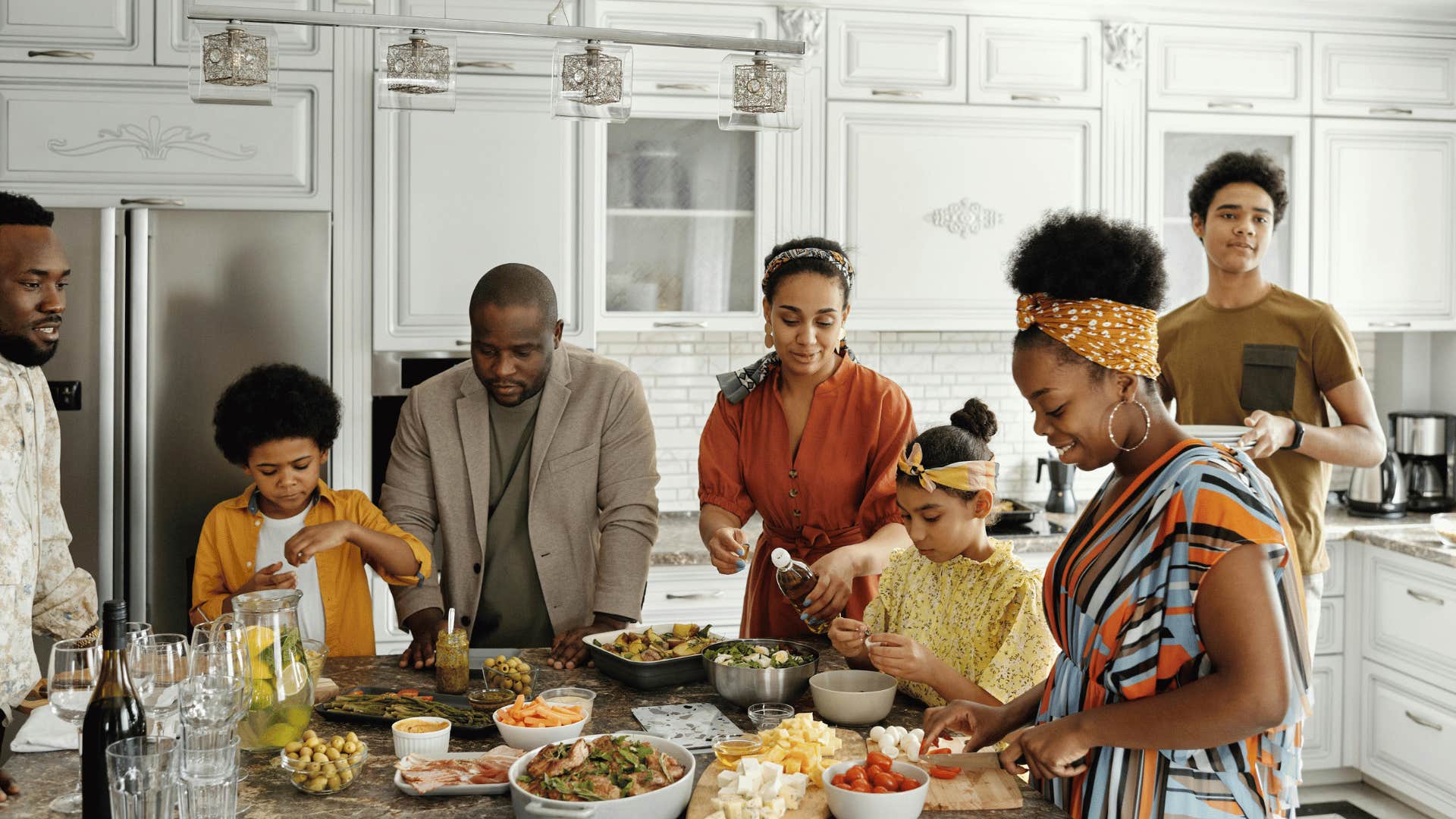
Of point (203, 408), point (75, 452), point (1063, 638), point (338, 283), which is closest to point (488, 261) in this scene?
point (338, 283)

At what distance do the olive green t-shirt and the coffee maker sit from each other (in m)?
1.46

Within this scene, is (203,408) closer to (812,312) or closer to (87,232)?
(87,232)

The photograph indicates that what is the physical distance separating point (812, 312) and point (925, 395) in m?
2.19

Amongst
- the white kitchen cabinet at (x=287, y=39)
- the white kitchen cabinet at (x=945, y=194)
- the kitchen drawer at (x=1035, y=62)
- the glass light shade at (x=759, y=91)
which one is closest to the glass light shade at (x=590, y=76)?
the glass light shade at (x=759, y=91)

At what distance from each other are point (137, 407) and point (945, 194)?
260cm

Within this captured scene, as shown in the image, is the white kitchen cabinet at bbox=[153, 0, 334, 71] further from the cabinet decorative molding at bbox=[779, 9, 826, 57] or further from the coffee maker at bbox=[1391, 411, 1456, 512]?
the coffee maker at bbox=[1391, 411, 1456, 512]

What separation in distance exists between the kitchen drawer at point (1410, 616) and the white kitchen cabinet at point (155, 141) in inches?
141

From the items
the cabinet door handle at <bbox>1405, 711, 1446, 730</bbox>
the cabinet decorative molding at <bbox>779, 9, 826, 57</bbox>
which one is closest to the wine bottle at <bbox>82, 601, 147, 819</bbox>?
the cabinet decorative molding at <bbox>779, 9, 826, 57</bbox>

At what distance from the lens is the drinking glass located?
1.27m

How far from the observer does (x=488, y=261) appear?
3586mm

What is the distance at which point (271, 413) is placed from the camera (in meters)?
2.48

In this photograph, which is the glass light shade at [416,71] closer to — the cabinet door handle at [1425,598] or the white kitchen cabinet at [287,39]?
the white kitchen cabinet at [287,39]

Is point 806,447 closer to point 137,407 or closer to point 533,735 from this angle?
point 533,735

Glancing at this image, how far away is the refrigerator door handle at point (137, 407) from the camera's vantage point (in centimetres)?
334
